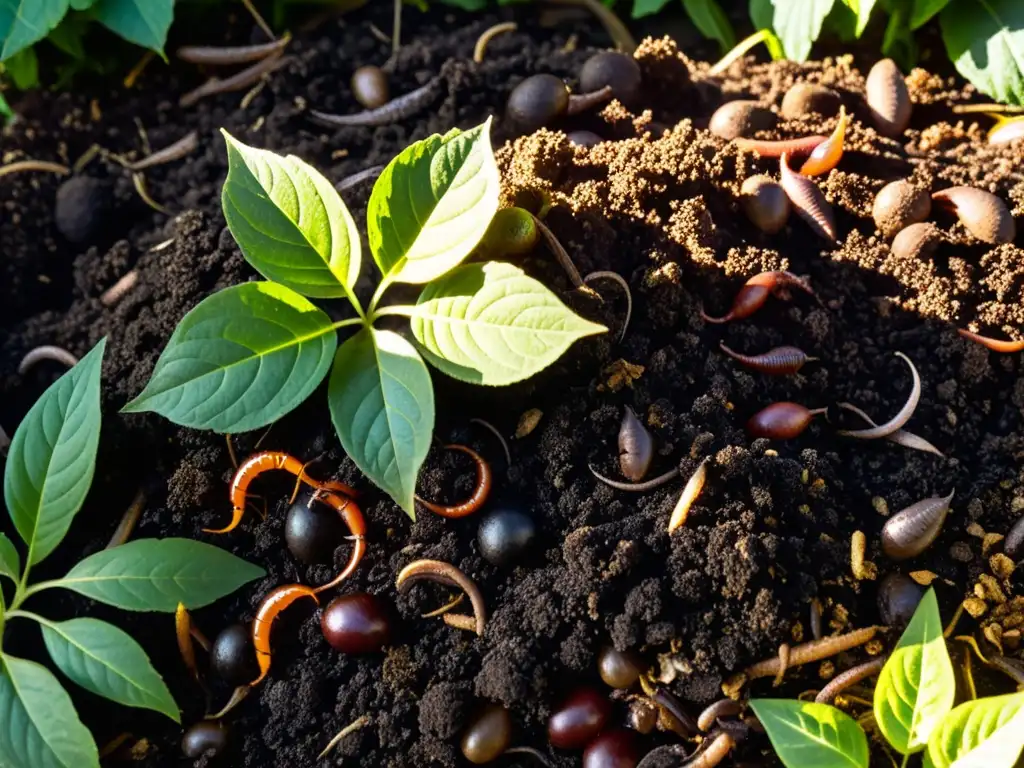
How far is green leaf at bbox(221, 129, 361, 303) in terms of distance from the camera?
1782 millimetres

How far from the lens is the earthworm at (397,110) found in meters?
2.47

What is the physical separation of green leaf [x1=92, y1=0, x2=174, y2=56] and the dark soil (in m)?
0.42

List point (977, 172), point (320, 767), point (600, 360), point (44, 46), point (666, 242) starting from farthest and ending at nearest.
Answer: point (44, 46), point (977, 172), point (666, 242), point (600, 360), point (320, 767)

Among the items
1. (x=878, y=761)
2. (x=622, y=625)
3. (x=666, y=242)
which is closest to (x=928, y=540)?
(x=878, y=761)

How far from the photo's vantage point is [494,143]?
7.69ft

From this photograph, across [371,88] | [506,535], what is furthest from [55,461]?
[371,88]

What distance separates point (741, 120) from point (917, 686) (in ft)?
4.36

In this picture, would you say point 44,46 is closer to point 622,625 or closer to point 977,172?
point 622,625

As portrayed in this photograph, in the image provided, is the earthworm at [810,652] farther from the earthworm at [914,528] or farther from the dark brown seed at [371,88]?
the dark brown seed at [371,88]

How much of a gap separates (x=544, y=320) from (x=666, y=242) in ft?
1.78

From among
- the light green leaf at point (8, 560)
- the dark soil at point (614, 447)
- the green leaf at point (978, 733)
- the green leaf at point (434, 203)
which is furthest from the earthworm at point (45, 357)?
the green leaf at point (978, 733)

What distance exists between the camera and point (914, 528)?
178 cm

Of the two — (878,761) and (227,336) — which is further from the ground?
(227,336)

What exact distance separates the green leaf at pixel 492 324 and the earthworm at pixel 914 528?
0.71m
